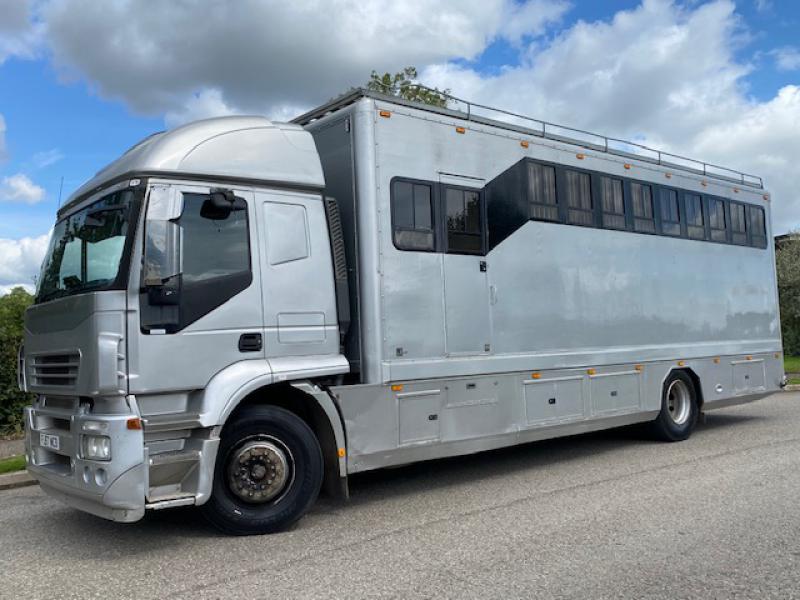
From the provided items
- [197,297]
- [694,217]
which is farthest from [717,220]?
[197,297]

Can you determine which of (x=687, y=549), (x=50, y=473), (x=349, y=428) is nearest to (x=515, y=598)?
(x=687, y=549)

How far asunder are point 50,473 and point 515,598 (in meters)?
3.79

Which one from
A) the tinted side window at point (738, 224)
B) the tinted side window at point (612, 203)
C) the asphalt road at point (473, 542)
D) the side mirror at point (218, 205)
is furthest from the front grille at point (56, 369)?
the tinted side window at point (738, 224)

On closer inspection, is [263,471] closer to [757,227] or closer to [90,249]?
[90,249]

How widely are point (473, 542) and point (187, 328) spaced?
8.85 feet

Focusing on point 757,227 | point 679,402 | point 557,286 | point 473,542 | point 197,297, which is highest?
point 757,227

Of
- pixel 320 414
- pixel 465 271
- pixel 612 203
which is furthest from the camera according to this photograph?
pixel 612 203

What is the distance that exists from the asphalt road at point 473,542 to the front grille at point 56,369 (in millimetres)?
1305

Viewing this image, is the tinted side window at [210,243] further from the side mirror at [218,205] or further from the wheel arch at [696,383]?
the wheel arch at [696,383]

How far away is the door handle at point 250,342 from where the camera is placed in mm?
5812

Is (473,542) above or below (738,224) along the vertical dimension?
below

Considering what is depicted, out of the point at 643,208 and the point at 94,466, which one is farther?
the point at 643,208

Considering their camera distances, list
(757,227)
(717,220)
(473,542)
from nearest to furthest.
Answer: (473,542)
(717,220)
(757,227)

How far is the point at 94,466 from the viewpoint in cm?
516
